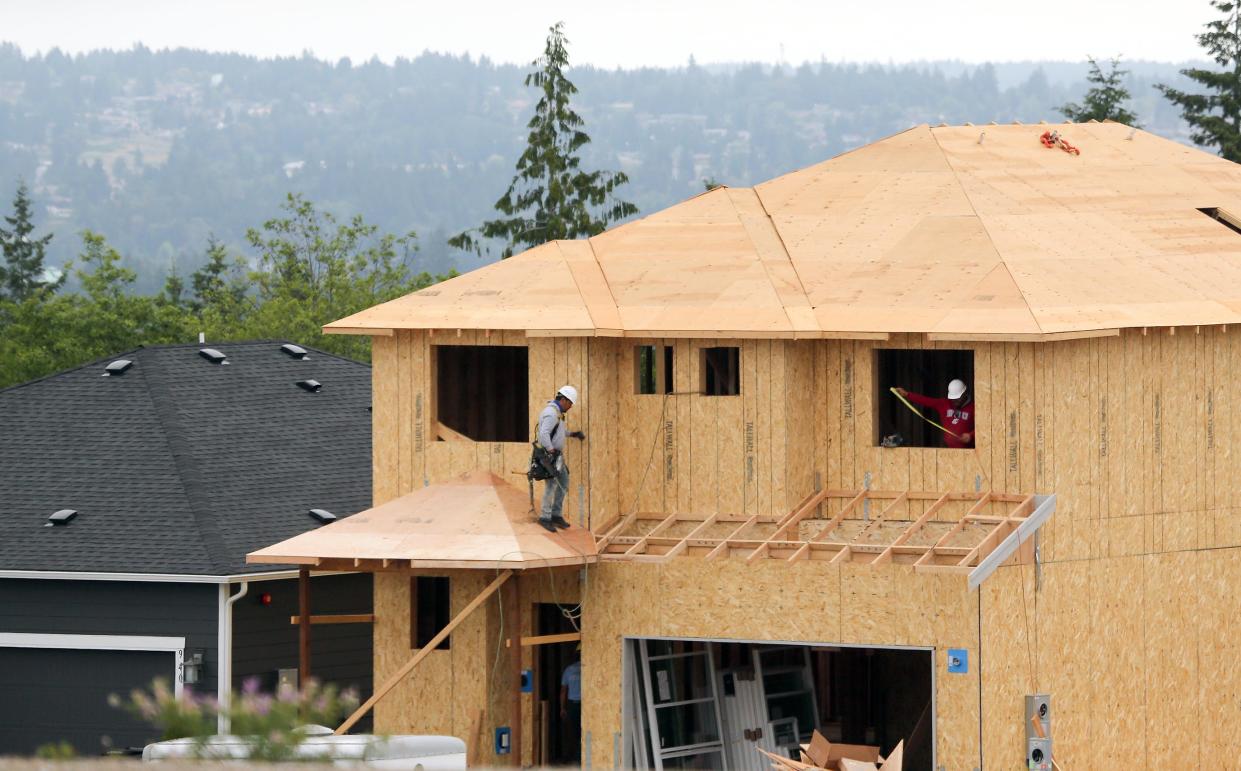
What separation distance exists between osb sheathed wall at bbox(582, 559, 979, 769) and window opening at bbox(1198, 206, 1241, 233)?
9279 mm

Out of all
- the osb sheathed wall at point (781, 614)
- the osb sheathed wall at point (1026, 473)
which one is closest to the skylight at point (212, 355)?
the osb sheathed wall at point (1026, 473)

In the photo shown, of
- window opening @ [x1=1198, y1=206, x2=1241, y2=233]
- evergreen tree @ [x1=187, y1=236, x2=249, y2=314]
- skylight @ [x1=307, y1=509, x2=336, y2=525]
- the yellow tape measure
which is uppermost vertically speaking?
evergreen tree @ [x1=187, y1=236, x2=249, y2=314]

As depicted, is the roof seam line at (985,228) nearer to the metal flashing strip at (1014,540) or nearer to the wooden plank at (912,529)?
the metal flashing strip at (1014,540)

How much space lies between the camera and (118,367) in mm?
32156

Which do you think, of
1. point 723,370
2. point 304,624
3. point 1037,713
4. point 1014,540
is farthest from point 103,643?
point 1037,713

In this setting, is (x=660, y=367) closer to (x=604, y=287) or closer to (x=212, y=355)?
(x=604, y=287)

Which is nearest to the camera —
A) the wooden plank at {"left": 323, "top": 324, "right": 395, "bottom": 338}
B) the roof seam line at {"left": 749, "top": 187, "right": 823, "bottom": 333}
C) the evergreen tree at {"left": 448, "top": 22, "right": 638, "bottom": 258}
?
the roof seam line at {"left": 749, "top": 187, "right": 823, "bottom": 333}

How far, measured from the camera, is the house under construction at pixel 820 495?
79.0ft

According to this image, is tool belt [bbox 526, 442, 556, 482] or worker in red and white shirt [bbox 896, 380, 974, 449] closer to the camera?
tool belt [bbox 526, 442, 556, 482]

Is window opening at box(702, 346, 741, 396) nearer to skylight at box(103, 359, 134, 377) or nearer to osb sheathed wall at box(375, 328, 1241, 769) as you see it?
osb sheathed wall at box(375, 328, 1241, 769)

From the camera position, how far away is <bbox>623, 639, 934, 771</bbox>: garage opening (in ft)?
82.6

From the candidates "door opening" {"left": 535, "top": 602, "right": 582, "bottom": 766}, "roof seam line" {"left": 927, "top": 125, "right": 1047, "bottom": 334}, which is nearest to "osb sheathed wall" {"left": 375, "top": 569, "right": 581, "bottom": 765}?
"door opening" {"left": 535, "top": 602, "right": 582, "bottom": 766}

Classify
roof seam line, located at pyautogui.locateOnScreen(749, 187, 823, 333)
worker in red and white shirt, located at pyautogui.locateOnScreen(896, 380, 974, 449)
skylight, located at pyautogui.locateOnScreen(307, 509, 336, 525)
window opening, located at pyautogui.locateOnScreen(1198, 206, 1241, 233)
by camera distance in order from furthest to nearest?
1. skylight, located at pyautogui.locateOnScreen(307, 509, 336, 525)
2. window opening, located at pyautogui.locateOnScreen(1198, 206, 1241, 233)
3. worker in red and white shirt, located at pyautogui.locateOnScreen(896, 380, 974, 449)
4. roof seam line, located at pyautogui.locateOnScreen(749, 187, 823, 333)

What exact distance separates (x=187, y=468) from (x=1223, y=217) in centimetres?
1521
